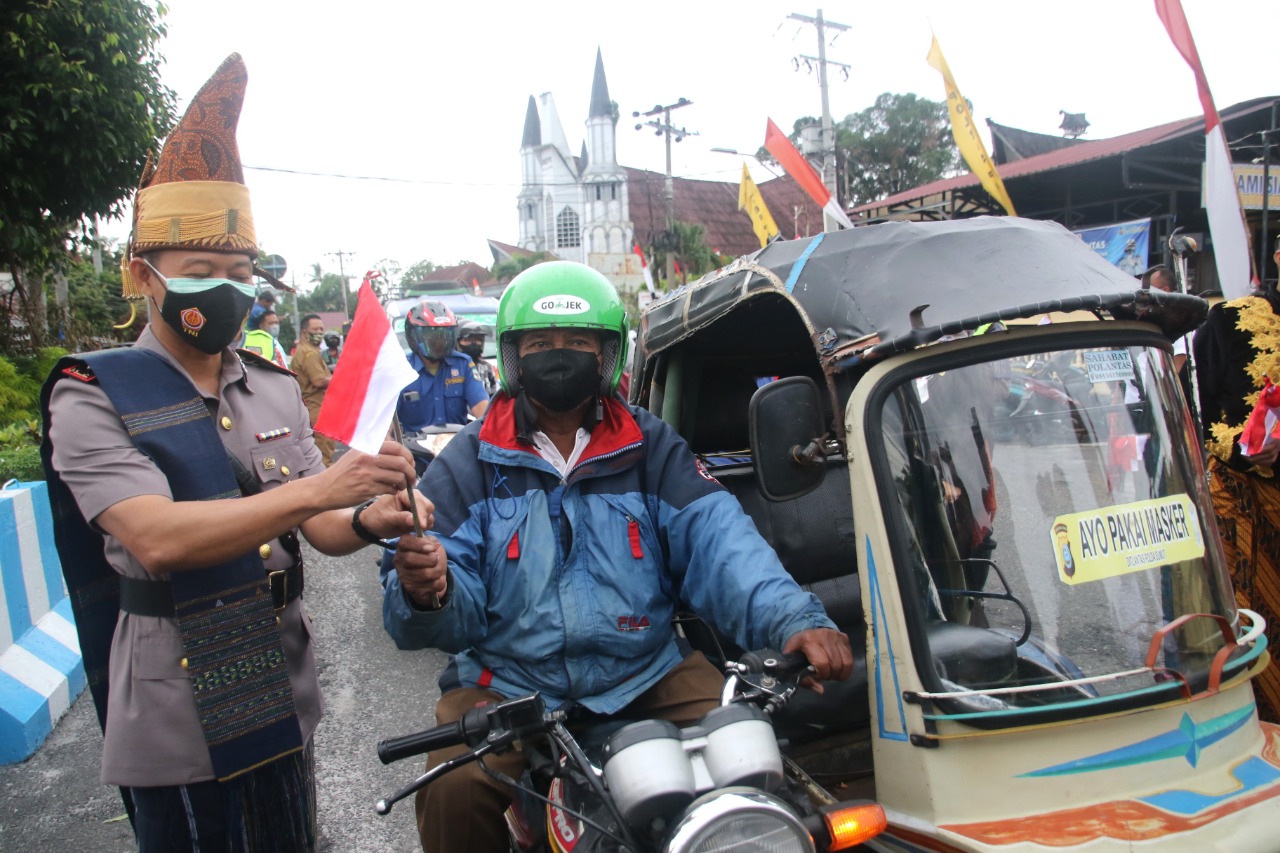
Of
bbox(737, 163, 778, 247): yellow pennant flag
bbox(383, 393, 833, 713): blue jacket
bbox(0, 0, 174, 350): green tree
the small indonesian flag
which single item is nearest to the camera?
bbox(383, 393, 833, 713): blue jacket

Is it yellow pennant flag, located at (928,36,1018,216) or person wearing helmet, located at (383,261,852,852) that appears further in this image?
yellow pennant flag, located at (928,36,1018,216)

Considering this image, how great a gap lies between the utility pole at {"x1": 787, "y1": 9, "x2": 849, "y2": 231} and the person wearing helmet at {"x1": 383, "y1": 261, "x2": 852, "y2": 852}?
20.8 m

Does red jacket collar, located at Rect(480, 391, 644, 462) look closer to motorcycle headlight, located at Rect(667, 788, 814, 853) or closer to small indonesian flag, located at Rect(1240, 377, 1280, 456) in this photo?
motorcycle headlight, located at Rect(667, 788, 814, 853)

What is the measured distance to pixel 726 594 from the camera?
2.33m

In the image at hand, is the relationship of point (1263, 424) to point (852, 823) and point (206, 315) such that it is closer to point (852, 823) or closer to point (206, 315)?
point (852, 823)

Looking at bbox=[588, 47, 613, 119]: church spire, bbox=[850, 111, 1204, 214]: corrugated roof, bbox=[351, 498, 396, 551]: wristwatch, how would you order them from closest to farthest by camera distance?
bbox=[351, 498, 396, 551]: wristwatch → bbox=[850, 111, 1204, 214]: corrugated roof → bbox=[588, 47, 613, 119]: church spire

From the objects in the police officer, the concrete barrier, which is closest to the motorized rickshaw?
the police officer

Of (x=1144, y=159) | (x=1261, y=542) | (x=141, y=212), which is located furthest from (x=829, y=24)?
(x=141, y=212)

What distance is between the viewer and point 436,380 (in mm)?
6879

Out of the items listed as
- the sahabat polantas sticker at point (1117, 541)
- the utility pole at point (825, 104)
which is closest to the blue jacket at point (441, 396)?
the sahabat polantas sticker at point (1117, 541)

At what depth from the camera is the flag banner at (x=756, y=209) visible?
→ 9.44 meters

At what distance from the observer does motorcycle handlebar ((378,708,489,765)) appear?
5.65 ft

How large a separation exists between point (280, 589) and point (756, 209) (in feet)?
27.5

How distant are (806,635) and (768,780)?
0.55 m
